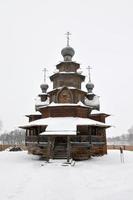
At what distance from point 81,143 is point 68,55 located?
10667mm

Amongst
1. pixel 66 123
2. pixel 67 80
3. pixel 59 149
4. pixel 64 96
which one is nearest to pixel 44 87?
pixel 67 80

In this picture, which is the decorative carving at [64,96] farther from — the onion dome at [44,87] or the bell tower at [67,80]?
the onion dome at [44,87]

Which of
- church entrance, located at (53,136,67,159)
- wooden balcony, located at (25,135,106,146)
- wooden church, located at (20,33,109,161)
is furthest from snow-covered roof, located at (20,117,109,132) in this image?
church entrance, located at (53,136,67,159)

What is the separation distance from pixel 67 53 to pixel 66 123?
922cm

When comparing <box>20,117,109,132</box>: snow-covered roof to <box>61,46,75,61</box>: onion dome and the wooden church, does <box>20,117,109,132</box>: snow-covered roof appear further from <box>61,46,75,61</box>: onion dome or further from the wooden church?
<box>61,46,75,61</box>: onion dome

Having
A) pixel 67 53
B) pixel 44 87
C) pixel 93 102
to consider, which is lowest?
pixel 93 102

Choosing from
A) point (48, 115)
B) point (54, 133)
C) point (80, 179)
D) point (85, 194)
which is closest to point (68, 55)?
point (48, 115)

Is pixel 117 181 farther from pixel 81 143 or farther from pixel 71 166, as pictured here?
pixel 81 143

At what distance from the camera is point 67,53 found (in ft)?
88.0

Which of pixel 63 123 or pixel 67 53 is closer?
pixel 63 123

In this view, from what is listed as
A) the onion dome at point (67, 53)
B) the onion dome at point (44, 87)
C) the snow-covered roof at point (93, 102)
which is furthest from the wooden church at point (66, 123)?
the onion dome at point (44, 87)

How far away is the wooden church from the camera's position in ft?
67.0

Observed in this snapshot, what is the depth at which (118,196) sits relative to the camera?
8055 mm

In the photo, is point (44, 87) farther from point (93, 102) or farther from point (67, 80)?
point (67, 80)
